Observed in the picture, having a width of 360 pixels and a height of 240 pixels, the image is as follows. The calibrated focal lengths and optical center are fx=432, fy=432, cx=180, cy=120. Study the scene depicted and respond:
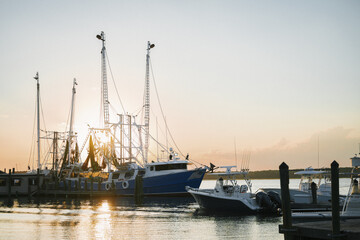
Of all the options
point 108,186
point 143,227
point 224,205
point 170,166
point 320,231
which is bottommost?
point 143,227

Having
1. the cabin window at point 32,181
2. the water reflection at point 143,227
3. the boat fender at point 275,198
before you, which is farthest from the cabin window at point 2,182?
the boat fender at point 275,198

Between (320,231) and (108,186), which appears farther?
(108,186)

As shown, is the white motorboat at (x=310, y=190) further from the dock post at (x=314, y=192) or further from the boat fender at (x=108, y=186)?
the boat fender at (x=108, y=186)

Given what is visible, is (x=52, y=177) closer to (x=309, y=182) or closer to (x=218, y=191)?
(x=218, y=191)

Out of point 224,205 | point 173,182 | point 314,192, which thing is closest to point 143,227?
point 224,205

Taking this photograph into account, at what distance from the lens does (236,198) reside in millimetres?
35000

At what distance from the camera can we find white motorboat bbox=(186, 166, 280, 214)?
113ft

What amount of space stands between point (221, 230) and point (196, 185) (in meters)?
35.2

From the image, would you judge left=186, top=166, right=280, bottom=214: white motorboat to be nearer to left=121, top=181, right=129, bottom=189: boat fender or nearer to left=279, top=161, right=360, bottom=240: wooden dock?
left=279, top=161, right=360, bottom=240: wooden dock

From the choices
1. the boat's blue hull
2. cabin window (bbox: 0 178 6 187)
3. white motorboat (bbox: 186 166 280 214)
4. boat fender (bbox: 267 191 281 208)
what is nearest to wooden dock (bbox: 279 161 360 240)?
white motorboat (bbox: 186 166 280 214)

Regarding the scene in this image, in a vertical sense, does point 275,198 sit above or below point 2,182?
below

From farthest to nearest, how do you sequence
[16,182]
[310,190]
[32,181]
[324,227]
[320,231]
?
[32,181] < [16,182] < [310,190] < [324,227] < [320,231]

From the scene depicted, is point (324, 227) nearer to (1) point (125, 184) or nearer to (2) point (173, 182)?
(2) point (173, 182)

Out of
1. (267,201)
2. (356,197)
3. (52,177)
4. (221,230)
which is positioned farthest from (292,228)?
(52,177)
